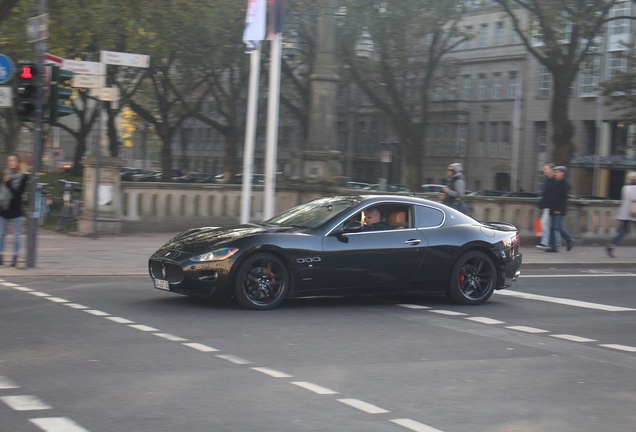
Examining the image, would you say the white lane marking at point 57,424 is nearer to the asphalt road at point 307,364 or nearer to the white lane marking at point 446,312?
the asphalt road at point 307,364

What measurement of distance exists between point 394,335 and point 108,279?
591 cm

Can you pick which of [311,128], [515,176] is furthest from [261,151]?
[311,128]

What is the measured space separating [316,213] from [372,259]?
3.10 ft

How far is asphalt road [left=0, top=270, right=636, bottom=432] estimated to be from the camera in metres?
6.64

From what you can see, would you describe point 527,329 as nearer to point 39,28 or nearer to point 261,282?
point 261,282

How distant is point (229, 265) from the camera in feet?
37.4

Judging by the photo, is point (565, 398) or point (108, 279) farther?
point (108, 279)

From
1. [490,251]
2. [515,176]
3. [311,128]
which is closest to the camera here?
[490,251]

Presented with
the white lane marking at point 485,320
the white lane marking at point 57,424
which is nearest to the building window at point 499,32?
the white lane marking at point 485,320

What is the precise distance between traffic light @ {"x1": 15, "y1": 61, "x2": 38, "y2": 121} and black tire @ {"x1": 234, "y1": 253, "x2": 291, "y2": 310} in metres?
5.52

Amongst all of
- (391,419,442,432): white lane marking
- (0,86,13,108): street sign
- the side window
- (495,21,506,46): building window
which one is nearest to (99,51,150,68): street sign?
(0,86,13,108): street sign

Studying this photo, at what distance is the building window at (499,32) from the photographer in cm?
7538

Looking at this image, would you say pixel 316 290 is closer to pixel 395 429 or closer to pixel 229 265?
pixel 229 265

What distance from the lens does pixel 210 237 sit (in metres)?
11.9
